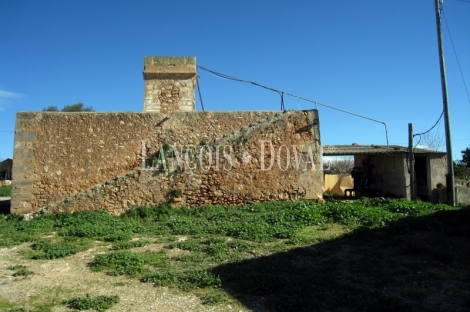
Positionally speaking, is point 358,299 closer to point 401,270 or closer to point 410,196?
point 401,270

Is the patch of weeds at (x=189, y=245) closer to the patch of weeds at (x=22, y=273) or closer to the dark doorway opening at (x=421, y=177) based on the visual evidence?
the patch of weeds at (x=22, y=273)

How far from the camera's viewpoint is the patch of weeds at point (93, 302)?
15.0ft

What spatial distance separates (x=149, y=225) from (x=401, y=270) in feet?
20.7

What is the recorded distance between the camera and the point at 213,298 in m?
4.70

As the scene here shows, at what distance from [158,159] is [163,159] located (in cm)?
19

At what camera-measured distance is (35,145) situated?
11.9 m

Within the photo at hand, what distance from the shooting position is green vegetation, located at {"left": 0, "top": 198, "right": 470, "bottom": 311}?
16.1 ft

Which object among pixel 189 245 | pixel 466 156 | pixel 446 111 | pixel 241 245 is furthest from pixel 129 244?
pixel 466 156

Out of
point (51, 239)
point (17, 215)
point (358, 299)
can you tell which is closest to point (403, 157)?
point (358, 299)

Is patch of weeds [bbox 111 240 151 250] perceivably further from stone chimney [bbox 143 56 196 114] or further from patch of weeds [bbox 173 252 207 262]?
stone chimney [bbox 143 56 196 114]

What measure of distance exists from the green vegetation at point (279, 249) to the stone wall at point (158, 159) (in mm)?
696

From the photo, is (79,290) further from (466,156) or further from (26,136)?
(466,156)

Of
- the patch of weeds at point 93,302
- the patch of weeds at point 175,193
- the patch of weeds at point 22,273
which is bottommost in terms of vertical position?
the patch of weeds at point 93,302

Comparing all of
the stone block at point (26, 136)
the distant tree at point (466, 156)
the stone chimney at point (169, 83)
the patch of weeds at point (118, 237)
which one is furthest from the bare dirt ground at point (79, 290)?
the distant tree at point (466, 156)
